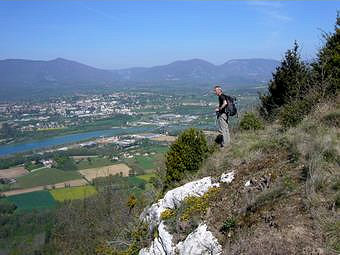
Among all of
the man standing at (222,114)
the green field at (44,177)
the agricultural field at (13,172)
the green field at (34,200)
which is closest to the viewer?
the man standing at (222,114)

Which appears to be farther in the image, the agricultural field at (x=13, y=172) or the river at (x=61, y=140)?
the river at (x=61, y=140)

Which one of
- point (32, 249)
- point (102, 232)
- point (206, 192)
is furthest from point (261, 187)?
point (32, 249)

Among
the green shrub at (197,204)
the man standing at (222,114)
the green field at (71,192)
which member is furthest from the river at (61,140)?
the green shrub at (197,204)

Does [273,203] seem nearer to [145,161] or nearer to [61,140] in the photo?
[145,161]

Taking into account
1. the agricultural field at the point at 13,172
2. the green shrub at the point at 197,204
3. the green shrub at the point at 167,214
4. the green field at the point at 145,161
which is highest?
the green shrub at the point at 197,204

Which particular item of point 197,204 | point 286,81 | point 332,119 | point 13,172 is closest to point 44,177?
point 13,172

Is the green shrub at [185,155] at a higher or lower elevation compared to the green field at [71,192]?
higher

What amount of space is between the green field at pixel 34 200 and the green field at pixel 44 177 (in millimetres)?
3237

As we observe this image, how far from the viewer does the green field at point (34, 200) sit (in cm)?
3848

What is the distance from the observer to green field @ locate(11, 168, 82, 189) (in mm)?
45875

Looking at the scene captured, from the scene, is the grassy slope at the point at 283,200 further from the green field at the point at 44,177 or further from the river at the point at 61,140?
the river at the point at 61,140

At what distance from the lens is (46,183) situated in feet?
151

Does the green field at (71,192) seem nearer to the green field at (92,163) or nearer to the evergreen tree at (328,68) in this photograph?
the green field at (92,163)

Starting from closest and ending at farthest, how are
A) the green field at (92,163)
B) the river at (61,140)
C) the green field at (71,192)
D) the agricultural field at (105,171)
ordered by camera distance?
the green field at (71,192) → the agricultural field at (105,171) → the green field at (92,163) → the river at (61,140)
